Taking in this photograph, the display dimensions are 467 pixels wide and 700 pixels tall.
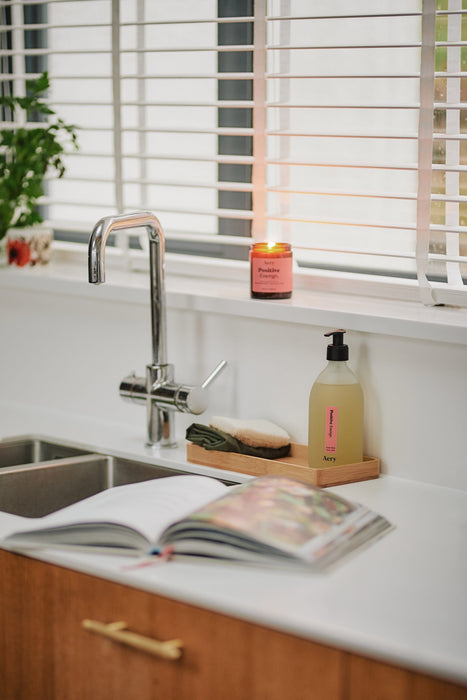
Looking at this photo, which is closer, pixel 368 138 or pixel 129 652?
pixel 129 652

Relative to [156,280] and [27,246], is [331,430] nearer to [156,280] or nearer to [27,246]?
[156,280]

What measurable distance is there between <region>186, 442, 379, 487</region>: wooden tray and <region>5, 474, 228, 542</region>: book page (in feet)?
0.55

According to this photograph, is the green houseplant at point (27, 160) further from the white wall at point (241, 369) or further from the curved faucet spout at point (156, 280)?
the curved faucet spout at point (156, 280)

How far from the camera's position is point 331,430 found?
1.51 metres

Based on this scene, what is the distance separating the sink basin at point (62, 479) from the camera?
160cm

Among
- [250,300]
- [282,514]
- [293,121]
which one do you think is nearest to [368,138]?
[293,121]

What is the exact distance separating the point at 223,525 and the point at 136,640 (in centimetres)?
18

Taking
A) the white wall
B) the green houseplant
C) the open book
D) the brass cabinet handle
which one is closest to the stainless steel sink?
the white wall

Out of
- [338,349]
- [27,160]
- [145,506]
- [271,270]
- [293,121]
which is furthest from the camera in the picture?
[27,160]

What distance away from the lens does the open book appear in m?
1.16

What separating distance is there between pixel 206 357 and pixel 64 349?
380 mm

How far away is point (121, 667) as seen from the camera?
1.19 m

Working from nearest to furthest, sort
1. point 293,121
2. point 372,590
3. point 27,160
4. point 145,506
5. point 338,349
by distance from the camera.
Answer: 1. point 372,590
2. point 145,506
3. point 338,349
4. point 293,121
5. point 27,160

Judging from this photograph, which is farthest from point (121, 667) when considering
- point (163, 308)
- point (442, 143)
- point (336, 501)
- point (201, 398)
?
point (442, 143)
